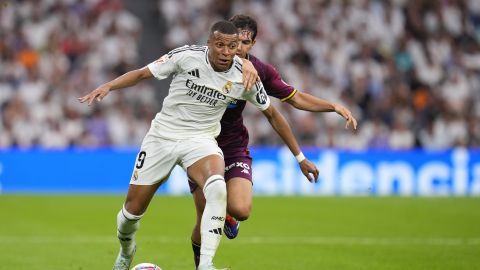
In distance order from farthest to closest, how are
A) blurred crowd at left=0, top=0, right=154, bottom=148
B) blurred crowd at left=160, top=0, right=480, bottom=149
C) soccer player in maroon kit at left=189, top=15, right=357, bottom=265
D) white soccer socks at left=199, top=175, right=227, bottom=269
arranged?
blurred crowd at left=160, top=0, right=480, bottom=149 → blurred crowd at left=0, top=0, right=154, bottom=148 → soccer player in maroon kit at left=189, top=15, right=357, bottom=265 → white soccer socks at left=199, top=175, right=227, bottom=269

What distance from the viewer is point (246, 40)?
362 inches

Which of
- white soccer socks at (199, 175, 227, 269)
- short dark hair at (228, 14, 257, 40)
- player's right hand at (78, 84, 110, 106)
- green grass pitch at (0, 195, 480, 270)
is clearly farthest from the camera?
green grass pitch at (0, 195, 480, 270)

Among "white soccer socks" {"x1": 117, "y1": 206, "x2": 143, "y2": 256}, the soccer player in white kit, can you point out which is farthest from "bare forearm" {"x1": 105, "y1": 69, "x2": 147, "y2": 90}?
"white soccer socks" {"x1": 117, "y1": 206, "x2": 143, "y2": 256}

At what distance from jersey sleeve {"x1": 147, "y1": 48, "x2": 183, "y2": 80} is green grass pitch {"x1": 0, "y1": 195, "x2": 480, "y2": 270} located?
97.9 inches

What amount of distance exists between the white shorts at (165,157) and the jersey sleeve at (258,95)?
55 cm

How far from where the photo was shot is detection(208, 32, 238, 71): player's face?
8.20 meters

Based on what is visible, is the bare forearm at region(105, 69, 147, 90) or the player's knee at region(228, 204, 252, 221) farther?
the player's knee at region(228, 204, 252, 221)

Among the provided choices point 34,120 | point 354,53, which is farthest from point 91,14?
point 354,53

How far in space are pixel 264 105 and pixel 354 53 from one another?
14.8 metres

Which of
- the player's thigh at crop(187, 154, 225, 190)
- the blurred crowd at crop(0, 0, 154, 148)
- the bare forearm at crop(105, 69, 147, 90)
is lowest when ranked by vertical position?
the blurred crowd at crop(0, 0, 154, 148)

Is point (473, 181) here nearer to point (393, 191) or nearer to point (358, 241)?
point (393, 191)

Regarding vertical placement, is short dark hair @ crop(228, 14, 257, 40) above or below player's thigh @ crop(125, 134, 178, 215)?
above

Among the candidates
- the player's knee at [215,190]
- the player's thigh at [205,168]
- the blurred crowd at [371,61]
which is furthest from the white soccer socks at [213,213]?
the blurred crowd at [371,61]

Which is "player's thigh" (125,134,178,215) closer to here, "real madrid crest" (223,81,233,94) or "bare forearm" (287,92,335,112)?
"real madrid crest" (223,81,233,94)
